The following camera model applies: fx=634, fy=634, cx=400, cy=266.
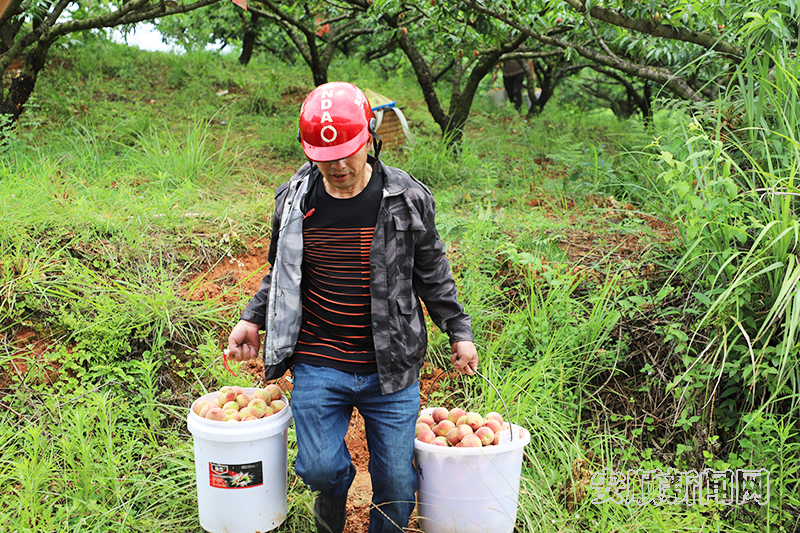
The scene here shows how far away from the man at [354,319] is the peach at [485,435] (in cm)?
22

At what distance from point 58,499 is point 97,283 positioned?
56.1 inches

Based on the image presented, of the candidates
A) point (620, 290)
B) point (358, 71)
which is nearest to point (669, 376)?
point (620, 290)

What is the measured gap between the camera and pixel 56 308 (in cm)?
359

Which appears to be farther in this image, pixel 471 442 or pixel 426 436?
pixel 426 436

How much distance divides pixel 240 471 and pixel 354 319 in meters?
0.66

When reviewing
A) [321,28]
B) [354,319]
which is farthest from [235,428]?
[321,28]

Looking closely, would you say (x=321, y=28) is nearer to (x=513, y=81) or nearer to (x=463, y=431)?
(x=513, y=81)

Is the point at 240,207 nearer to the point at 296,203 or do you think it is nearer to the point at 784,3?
Result: the point at 296,203

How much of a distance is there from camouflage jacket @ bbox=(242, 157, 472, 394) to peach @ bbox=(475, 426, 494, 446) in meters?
0.30

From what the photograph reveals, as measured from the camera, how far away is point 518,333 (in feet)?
12.0

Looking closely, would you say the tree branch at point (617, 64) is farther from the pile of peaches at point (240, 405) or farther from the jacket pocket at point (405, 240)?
the pile of peaches at point (240, 405)

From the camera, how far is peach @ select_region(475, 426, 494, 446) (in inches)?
88.5

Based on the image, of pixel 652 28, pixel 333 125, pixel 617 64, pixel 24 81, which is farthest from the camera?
pixel 24 81

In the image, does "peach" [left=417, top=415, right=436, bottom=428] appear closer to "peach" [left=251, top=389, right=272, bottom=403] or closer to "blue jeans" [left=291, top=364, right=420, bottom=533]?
"blue jeans" [left=291, top=364, right=420, bottom=533]
